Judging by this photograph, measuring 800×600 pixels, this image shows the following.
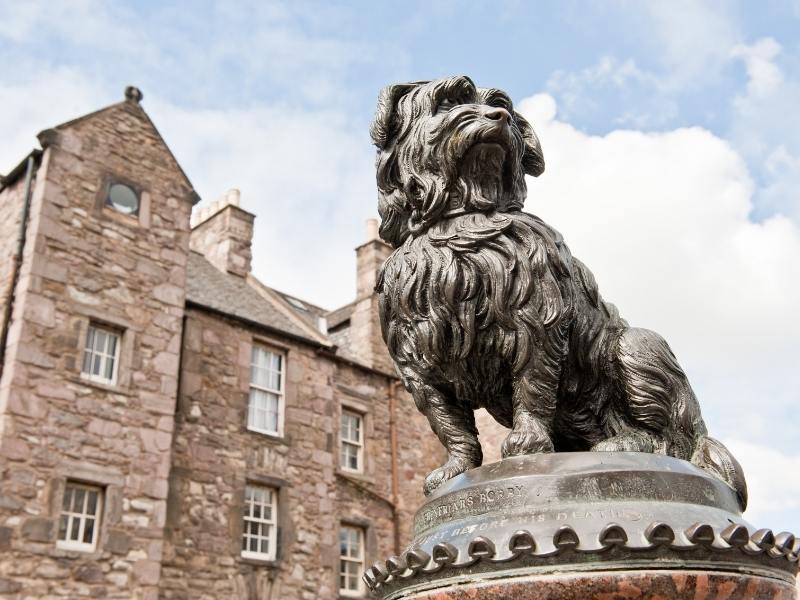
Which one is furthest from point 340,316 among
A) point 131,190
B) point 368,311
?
point 131,190

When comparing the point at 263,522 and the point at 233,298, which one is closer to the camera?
the point at 263,522

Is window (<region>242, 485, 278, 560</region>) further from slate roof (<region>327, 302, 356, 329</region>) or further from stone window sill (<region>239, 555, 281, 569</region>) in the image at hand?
slate roof (<region>327, 302, 356, 329</region>)

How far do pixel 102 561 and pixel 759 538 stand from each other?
11.7 meters

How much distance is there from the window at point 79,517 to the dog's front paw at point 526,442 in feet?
36.4

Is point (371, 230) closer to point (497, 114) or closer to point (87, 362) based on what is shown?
point (87, 362)

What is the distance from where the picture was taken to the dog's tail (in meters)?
2.82

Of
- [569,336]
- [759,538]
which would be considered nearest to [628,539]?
[759,538]

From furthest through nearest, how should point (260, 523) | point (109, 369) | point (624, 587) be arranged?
point (260, 523) → point (109, 369) → point (624, 587)

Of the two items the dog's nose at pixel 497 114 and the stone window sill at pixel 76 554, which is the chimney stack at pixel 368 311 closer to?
the stone window sill at pixel 76 554

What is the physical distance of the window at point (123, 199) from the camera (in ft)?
48.4

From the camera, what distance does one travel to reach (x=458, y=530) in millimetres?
2494

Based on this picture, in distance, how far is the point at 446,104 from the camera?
3119mm

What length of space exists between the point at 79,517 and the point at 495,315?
11.4 meters

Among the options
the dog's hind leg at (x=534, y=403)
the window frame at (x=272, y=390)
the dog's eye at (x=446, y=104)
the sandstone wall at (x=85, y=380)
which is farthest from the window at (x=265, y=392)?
the dog's hind leg at (x=534, y=403)
